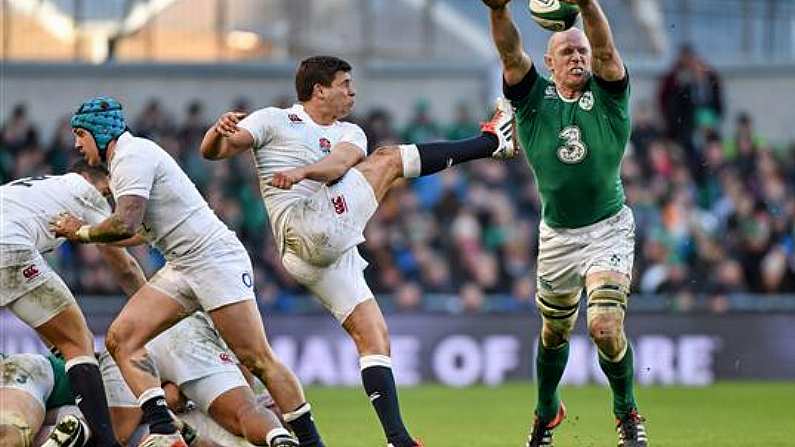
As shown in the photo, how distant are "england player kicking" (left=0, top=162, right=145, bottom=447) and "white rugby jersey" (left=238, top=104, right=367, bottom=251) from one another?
1312mm

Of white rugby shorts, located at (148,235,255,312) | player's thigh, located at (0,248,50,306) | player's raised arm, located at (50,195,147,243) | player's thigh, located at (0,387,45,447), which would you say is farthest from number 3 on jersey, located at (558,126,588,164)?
player's thigh, located at (0,387,45,447)

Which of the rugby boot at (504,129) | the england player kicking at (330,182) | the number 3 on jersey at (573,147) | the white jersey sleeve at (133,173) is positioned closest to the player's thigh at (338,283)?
the england player kicking at (330,182)

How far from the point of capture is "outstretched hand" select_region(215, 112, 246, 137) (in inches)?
451

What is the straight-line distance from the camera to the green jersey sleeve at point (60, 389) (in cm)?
1206

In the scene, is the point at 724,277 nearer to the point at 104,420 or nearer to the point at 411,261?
the point at 411,261

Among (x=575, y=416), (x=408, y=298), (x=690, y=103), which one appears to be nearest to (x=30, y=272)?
(x=575, y=416)

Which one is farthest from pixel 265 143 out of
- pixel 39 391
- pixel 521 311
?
pixel 521 311

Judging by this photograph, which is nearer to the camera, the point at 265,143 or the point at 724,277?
the point at 265,143

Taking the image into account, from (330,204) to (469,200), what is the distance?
1179cm

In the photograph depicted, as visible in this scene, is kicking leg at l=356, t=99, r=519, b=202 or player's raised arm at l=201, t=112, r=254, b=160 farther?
kicking leg at l=356, t=99, r=519, b=202

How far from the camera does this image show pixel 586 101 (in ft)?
40.4

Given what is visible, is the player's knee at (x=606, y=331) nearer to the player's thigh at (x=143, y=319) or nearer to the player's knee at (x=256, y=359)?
the player's knee at (x=256, y=359)

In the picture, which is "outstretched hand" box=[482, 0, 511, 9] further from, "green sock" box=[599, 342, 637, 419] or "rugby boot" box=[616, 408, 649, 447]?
"rugby boot" box=[616, 408, 649, 447]

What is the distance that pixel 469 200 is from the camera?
2348cm
